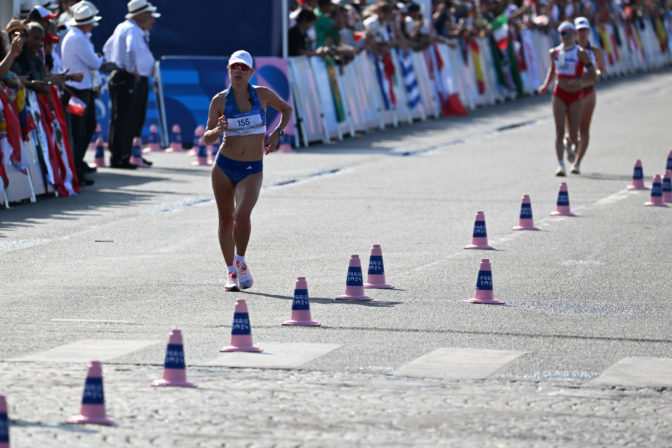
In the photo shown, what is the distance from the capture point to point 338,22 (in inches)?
1158

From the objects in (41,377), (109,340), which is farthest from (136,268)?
(41,377)

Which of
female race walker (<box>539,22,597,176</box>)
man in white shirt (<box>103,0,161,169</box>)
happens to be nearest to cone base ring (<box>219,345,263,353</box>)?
female race walker (<box>539,22,597,176</box>)

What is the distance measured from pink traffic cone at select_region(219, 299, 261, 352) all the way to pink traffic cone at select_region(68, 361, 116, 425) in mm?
2148

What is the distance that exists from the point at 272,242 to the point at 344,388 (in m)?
7.05

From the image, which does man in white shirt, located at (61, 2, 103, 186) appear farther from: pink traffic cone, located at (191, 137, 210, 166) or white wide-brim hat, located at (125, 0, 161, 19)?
pink traffic cone, located at (191, 137, 210, 166)

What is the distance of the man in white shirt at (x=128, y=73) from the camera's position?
2364 cm

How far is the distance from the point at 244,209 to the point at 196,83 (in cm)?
1477

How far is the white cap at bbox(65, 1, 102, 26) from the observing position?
852 inches

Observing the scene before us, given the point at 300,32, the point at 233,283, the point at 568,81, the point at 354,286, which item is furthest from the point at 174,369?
the point at 300,32

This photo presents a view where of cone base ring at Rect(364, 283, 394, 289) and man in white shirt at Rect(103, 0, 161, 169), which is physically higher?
man in white shirt at Rect(103, 0, 161, 169)

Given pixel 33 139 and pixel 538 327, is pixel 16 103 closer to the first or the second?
pixel 33 139

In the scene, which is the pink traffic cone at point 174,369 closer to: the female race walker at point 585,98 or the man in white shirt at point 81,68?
the man in white shirt at point 81,68

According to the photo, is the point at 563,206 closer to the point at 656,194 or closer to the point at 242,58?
the point at 656,194

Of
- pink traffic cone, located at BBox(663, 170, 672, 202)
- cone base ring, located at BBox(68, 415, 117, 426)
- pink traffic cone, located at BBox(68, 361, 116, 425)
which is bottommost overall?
pink traffic cone, located at BBox(663, 170, 672, 202)
